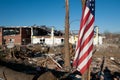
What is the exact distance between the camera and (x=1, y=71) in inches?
464

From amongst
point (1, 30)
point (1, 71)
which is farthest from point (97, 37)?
point (1, 71)

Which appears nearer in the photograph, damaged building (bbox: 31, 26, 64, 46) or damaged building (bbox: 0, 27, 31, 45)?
damaged building (bbox: 0, 27, 31, 45)

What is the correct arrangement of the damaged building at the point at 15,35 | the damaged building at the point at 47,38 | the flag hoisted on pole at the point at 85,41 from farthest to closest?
1. the damaged building at the point at 47,38
2. the damaged building at the point at 15,35
3. the flag hoisted on pole at the point at 85,41

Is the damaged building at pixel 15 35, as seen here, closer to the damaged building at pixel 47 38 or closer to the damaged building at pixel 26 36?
the damaged building at pixel 26 36

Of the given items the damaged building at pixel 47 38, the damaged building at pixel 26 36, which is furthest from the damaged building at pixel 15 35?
the damaged building at pixel 47 38

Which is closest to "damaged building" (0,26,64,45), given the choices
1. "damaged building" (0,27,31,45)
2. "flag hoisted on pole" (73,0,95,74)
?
"damaged building" (0,27,31,45)

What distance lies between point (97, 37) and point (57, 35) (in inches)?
417

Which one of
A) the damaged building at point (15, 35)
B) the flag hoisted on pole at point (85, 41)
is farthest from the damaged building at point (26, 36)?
the flag hoisted on pole at point (85, 41)

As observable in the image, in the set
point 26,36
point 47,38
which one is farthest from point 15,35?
point 47,38

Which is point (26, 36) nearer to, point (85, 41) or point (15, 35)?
point (15, 35)

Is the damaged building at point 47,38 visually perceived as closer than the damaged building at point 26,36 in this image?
No

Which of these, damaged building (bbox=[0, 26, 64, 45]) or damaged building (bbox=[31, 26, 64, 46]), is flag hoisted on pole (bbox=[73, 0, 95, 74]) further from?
damaged building (bbox=[0, 26, 64, 45])

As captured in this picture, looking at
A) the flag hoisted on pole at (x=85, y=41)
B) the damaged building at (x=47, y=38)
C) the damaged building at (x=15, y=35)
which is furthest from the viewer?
the damaged building at (x=47, y=38)

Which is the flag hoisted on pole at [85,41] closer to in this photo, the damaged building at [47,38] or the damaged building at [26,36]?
the damaged building at [47,38]
